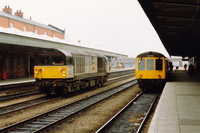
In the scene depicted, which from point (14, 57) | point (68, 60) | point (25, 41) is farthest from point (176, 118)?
point (14, 57)

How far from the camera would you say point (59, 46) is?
25016 millimetres

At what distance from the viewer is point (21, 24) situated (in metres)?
43.6

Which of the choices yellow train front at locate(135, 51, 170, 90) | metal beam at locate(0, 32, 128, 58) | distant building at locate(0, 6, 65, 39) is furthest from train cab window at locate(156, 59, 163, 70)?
distant building at locate(0, 6, 65, 39)

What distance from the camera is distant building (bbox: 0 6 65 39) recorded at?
39.8 m

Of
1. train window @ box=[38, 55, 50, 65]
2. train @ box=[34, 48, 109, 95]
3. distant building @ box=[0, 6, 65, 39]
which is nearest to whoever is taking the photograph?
train @ box=[34, 48, 109, 95]

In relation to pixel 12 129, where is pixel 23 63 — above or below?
above

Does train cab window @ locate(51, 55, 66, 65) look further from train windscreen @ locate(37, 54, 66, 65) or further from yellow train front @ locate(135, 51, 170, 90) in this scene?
yellow train front @ locate(135, 51, 170, 90)

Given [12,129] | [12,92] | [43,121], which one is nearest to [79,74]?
[12,92]

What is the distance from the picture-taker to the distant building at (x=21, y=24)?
3981 centimetres

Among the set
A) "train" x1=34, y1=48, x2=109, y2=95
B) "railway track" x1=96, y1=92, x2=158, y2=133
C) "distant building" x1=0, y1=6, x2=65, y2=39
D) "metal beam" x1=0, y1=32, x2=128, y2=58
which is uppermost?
"distant building" x1=0, y1=6, x2=65, y2=39

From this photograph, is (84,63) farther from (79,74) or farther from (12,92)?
(12,92)

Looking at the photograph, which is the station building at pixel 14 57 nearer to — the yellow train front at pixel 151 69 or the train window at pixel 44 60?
the train window at pixel 44 60

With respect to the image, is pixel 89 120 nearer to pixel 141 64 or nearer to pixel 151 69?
pixel 151 69

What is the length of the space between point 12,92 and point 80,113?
901 centimetres
